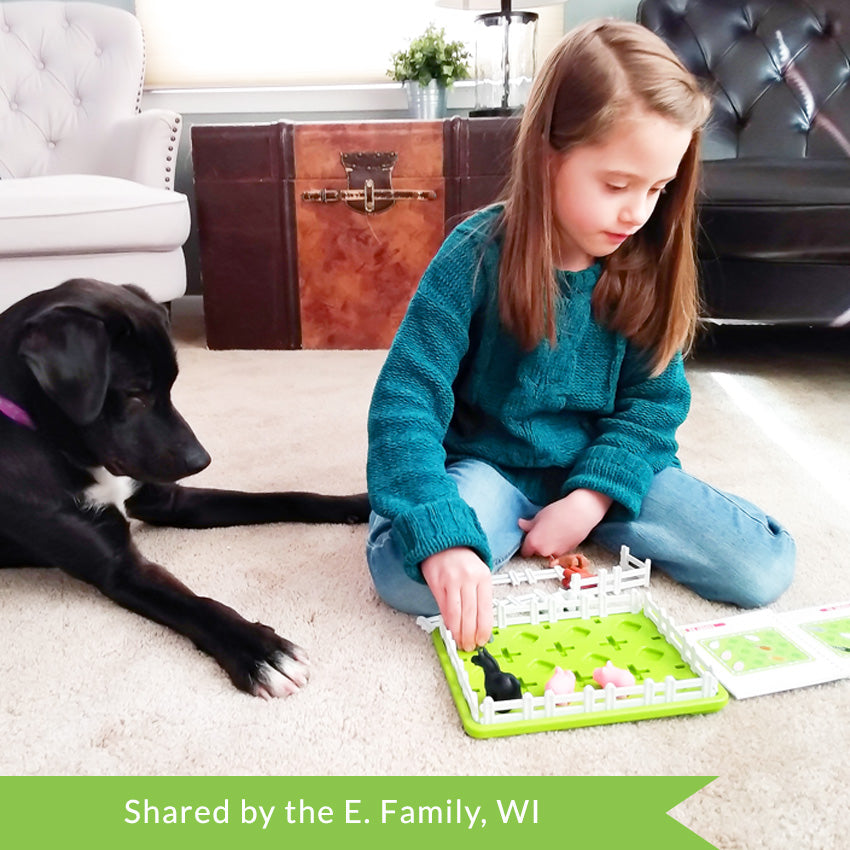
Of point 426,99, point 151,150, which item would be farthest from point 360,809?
point 426,99

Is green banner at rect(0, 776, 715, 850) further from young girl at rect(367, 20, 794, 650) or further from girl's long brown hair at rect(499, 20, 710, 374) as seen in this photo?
girl's long brown hair at rect(499, 20, 710, 374)

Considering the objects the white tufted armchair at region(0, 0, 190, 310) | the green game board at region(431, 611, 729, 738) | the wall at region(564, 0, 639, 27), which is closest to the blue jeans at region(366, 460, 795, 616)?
the green game board at region(431, 611, 729, 738)

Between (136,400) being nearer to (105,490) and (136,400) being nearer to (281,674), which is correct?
(105,490)

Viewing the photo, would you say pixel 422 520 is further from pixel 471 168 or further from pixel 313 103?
pixel 313 103

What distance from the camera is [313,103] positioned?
9.46ft

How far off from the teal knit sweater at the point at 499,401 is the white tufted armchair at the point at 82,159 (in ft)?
4.13

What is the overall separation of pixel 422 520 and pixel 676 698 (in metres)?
0.29

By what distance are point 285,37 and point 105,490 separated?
2.20m

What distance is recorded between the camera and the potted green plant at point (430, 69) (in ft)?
8.46

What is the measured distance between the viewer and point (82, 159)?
8.34 ft

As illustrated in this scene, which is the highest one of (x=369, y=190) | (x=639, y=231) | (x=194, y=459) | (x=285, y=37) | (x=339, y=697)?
(x=285, y=37)

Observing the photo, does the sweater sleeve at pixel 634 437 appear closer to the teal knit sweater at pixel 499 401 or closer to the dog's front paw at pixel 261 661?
the teal knit sweater at pixel 499 401

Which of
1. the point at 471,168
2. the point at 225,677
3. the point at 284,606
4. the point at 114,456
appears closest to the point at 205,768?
the point at 225,677

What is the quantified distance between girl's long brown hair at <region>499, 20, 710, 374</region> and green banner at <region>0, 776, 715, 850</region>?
511 millimetres
